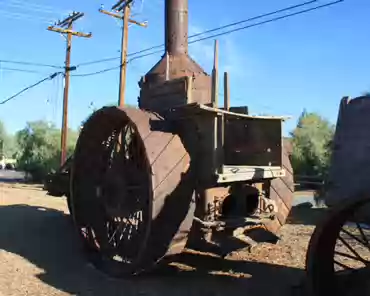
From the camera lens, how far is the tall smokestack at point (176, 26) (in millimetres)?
8227

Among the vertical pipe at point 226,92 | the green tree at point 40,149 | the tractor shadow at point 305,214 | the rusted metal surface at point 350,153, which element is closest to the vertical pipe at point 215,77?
the vertical pipe at point 226,92

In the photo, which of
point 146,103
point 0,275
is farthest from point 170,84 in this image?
point 0,275

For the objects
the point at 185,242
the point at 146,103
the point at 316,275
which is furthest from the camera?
the point at 146,103

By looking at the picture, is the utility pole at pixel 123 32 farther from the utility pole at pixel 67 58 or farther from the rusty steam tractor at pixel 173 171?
the rusty steam tractor at pixel 173 171

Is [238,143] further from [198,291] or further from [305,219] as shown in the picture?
[305,219]

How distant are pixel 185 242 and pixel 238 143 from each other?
1734mm

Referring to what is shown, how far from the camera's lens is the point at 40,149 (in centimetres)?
4062

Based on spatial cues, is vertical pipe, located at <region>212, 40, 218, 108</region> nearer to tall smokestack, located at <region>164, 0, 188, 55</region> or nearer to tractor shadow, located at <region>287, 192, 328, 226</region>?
tall smokestack, located at <region>164, 0, 188, 55</region>

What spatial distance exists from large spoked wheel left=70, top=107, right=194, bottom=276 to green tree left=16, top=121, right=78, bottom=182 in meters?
31.2

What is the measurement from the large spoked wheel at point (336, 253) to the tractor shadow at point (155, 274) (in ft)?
1.54

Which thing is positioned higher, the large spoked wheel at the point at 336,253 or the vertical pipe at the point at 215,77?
the vertical pipe at the point at 215,77

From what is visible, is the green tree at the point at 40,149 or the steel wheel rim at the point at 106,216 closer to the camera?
the steel wheel rim at the point at 106,216

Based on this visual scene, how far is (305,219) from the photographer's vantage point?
12.8 meters

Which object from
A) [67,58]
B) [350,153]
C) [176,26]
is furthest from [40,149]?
[350,153]
